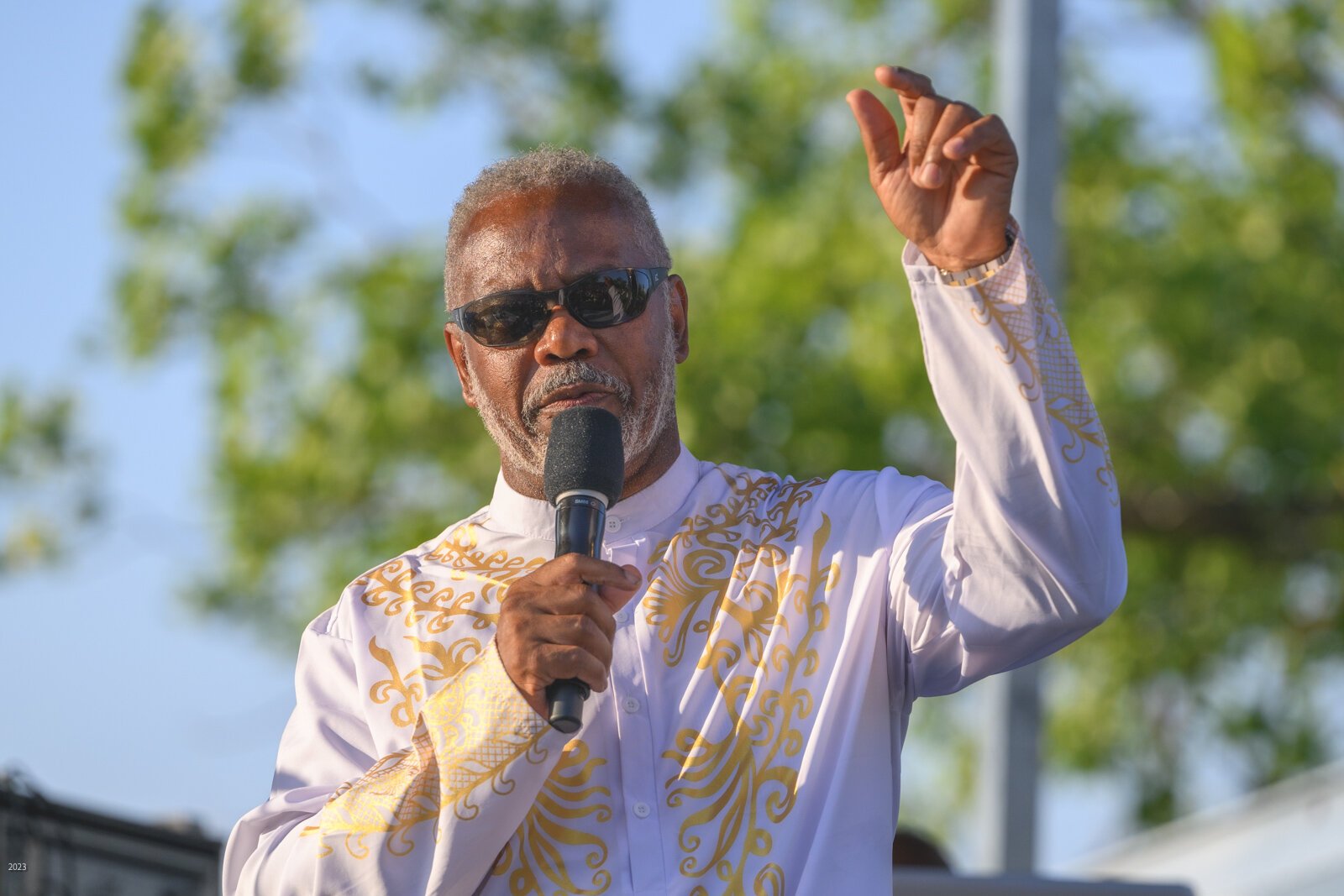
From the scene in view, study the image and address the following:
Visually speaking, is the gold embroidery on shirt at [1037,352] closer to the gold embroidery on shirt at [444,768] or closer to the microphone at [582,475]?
the microphone at [582,475]

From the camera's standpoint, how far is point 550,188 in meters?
3.46

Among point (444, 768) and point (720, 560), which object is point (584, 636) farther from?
point (720, 560)

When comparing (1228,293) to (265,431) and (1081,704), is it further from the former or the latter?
(265,431)

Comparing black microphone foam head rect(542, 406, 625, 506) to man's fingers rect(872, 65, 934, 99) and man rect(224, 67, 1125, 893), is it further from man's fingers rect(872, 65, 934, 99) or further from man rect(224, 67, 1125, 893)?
man's fingers rect(872, 65, 934, 99)

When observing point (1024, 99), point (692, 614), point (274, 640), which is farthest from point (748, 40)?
point (692, 614)

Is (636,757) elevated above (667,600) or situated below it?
below

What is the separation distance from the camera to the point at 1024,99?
7.41 meters

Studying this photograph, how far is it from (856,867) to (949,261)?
0.92 metres

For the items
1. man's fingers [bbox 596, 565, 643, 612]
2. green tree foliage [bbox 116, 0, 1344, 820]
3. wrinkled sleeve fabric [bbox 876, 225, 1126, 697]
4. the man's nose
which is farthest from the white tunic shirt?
green tree foliage [bbox 116, 0, 1344, 820]

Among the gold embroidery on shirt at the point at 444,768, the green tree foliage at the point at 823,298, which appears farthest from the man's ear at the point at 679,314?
the green tree foliage at the point at 823,298

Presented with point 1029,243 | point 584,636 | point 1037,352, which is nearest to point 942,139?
point 1037,352

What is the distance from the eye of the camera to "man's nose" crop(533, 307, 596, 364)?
326 centimetres

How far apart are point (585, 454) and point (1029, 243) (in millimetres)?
4244

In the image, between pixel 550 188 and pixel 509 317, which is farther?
pixel 550 188
